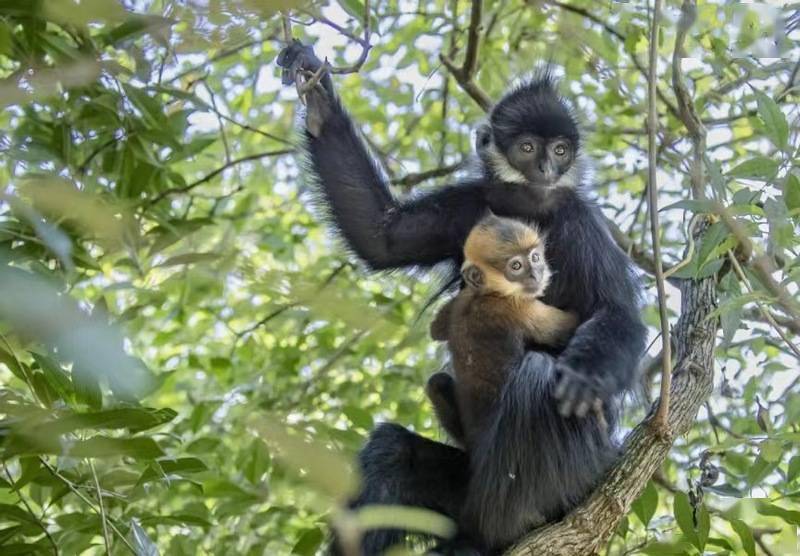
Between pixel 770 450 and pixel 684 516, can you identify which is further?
pixel 684 516

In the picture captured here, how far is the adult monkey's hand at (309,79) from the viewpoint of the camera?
3727mm

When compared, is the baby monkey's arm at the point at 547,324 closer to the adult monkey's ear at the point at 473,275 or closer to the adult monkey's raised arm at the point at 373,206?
the adult monkey's ear at the point at 473,275

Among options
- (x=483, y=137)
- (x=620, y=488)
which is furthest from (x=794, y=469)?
(x=483, y=137)

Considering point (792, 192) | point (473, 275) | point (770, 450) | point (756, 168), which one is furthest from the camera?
point (473, 275)

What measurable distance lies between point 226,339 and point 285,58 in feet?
10.6

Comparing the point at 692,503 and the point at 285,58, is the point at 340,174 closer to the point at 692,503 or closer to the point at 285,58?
the point at 285,58

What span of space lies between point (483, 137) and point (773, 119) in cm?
181

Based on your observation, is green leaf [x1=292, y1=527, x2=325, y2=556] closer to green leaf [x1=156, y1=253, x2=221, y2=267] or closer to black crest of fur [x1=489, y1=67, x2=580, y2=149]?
black crest of fur [x1=489, y1=67, x2=580, y2=149]

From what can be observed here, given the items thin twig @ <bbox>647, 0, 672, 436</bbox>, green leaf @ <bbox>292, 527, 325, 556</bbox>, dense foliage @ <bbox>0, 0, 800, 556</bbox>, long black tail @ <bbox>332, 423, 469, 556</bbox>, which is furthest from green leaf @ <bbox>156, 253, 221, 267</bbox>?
long black tail @ <bbox>332, 423, 469, 556</bbox>

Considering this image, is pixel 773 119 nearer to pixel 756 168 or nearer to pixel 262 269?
pixel 756 168

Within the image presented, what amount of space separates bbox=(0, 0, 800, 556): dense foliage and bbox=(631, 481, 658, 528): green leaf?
0.04 feet

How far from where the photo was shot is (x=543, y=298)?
4.19 metres

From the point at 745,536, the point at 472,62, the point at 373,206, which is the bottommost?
the point at 745,536

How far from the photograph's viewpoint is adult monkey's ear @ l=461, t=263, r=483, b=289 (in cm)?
398
